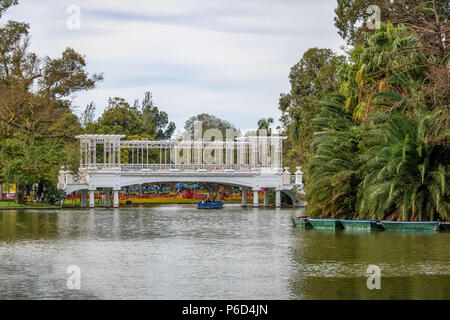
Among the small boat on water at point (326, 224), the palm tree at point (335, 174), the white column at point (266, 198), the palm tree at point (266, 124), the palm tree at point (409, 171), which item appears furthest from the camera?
the palm tree at point (266, 124)

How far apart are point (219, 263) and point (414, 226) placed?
11869 millimetres

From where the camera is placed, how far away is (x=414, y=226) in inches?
1182

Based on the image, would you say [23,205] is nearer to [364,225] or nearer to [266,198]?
[266,198]

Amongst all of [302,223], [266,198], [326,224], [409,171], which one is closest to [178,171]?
[266,198]

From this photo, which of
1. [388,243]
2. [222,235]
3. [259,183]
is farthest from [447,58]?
[259,183]

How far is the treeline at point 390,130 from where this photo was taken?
30750mm

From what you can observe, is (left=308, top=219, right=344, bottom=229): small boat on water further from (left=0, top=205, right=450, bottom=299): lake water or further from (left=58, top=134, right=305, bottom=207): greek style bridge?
(left=58, top=134, right=305, bottom=207): greek style bridge

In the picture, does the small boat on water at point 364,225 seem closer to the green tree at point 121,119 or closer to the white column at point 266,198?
the white column at point 266,198

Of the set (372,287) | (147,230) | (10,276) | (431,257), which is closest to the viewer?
(372,287)

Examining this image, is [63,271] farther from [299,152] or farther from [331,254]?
[299,152]

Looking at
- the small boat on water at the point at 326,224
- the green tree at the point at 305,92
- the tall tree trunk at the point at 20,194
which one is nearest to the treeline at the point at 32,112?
the tall tree trunk at the point at 20,194

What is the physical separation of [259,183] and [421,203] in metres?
28.4

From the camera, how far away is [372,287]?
16.8 metres

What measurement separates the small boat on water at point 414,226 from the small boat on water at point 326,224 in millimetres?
2801
